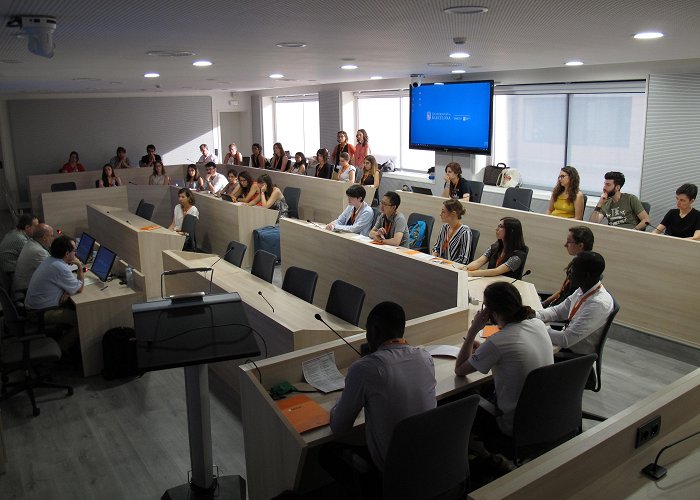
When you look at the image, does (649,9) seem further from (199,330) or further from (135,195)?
(135,195)

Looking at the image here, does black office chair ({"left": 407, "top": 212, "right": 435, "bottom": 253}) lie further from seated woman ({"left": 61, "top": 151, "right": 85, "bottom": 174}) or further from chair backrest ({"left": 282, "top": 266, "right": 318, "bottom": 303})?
seated woman ({"left": 61, "top": 151, "right": 85, "bottom": 174})

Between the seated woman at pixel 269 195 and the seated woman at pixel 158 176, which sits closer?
the seated woman at pixel 269 195

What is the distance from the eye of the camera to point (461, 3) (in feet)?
10.3

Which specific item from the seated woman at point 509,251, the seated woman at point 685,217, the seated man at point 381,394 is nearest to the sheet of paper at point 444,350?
the seated man at point 381,394

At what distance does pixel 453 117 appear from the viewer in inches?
398

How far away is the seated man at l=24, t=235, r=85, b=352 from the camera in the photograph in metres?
5.48

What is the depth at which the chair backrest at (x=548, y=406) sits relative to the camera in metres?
3.07

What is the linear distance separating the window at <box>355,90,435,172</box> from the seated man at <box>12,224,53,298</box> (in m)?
8.44

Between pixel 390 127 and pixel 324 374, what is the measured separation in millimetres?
10937

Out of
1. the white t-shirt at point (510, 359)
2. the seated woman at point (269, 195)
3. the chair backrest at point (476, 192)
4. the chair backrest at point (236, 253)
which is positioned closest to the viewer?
the white t-shirt at point (510, 359)

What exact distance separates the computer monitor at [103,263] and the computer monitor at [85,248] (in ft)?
2.00

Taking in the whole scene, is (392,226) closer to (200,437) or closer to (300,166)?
(200,437)

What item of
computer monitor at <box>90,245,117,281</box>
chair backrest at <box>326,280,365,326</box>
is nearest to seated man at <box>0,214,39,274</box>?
computer monitor at <box>90,245,117,281</box>

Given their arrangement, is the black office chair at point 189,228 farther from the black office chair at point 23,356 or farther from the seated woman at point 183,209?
the black office chair at point 23,356
